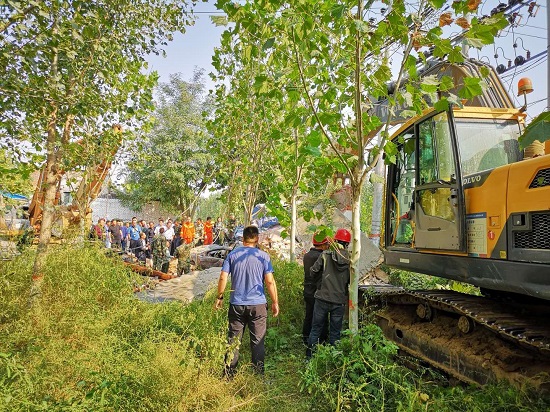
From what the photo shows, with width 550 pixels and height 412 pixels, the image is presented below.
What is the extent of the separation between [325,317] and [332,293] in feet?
1.22

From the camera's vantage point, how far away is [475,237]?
405 cm

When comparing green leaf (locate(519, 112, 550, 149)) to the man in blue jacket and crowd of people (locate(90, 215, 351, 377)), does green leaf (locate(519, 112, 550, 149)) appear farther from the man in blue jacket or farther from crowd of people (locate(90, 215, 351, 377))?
the man in blue jacket

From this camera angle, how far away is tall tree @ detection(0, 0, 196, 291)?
4188 mm

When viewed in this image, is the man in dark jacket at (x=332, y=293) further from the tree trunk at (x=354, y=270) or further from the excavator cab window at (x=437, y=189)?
the excavator cab window at (x=437, y=189)

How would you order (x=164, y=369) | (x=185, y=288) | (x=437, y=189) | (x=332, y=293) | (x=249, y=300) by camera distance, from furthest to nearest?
(x=185, y=288) < (x=332, y=293) < (x=249, y=300) < (x=437, y=189) < (x=164, y=369)

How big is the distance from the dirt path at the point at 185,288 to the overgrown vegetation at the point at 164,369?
6.60 ft

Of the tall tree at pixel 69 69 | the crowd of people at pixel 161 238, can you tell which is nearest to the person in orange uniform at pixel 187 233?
the crowd of people at pixel 161 238

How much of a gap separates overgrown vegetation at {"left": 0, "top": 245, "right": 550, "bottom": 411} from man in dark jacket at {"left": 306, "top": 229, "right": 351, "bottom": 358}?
1.73ft

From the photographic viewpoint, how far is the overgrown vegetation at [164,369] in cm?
333

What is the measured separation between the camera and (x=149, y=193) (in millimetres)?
31953

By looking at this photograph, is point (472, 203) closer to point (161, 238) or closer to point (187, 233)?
point (161, 238)

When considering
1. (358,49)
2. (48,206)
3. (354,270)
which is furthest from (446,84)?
(48,206)

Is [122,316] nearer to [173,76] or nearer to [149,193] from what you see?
[149,193]

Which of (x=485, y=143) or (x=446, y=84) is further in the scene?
(x=485, y=143)
